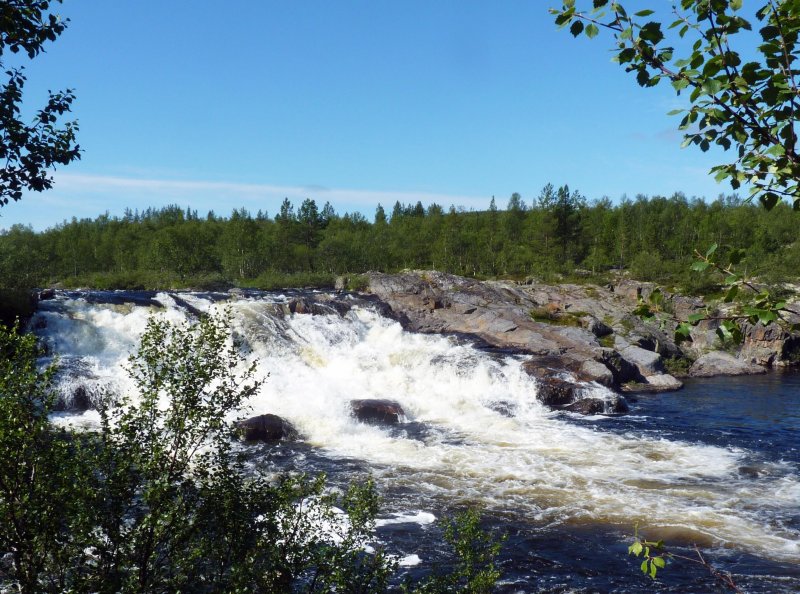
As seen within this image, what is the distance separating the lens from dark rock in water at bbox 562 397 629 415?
29.4m

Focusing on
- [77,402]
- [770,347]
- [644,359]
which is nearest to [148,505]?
[77,402]

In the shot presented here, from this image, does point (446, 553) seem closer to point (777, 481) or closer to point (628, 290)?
point (777, 481)

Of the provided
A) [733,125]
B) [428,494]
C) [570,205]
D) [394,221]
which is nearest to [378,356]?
[428,494]

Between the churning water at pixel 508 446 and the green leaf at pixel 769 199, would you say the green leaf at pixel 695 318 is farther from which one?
the churning water at pixel 508 446

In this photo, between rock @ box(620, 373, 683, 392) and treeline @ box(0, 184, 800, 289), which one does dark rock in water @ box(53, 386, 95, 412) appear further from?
treeline @ box(0, 184, 800, 289)

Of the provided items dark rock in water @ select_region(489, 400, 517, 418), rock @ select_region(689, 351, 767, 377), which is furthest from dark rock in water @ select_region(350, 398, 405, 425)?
rock @ select_region(689, 351, 767, 377)

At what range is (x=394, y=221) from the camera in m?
123

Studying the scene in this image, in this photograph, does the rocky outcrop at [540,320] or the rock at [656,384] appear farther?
the rocky outcrop at [540,320]

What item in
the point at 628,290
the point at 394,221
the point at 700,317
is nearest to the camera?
the point at 700,317

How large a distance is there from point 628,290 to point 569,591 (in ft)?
173

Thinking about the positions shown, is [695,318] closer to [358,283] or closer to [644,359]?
[644,359]

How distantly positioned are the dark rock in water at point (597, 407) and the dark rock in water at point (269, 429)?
14290 mm

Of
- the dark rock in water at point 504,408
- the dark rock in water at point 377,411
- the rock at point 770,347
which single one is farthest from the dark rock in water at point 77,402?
the rock at point 770,347

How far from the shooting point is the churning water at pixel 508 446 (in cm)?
1488
